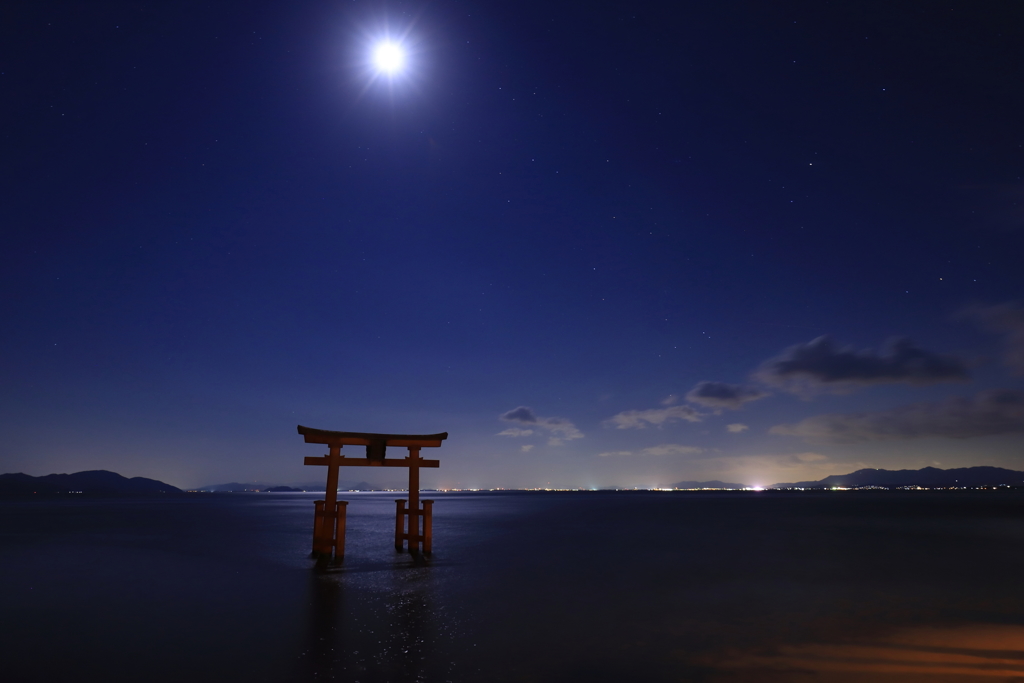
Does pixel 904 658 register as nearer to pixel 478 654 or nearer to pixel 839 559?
pixel 478 654

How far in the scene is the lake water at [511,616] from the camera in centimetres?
935

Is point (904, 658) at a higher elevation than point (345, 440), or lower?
lower

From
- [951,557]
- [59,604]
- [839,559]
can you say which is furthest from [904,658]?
[951,557]

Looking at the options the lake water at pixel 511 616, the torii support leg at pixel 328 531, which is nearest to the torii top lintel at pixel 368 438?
the torii support leg at pixel 328 531

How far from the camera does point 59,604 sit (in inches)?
579

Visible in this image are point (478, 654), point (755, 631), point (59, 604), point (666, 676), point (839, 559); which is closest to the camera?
point (666, 676)

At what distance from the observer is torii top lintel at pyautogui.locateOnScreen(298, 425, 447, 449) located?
18891mm

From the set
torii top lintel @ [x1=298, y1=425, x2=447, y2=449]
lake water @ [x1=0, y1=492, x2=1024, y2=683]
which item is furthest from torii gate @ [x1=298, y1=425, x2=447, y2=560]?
lake water @ [x1=0, y1=492, x2=1024, y2=683]

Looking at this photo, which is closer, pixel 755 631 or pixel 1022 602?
pixel 755 631

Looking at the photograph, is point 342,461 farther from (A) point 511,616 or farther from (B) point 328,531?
(A) point 511,616

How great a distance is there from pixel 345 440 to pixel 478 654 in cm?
1103

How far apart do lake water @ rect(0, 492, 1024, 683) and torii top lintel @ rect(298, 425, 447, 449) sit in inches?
174

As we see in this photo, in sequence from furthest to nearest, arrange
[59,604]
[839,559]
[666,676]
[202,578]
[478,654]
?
1. [839,559]
2. [202,578]
3. [59,604]
4. [478,654]
5. [666,676]

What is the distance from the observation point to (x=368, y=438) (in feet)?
65.5
